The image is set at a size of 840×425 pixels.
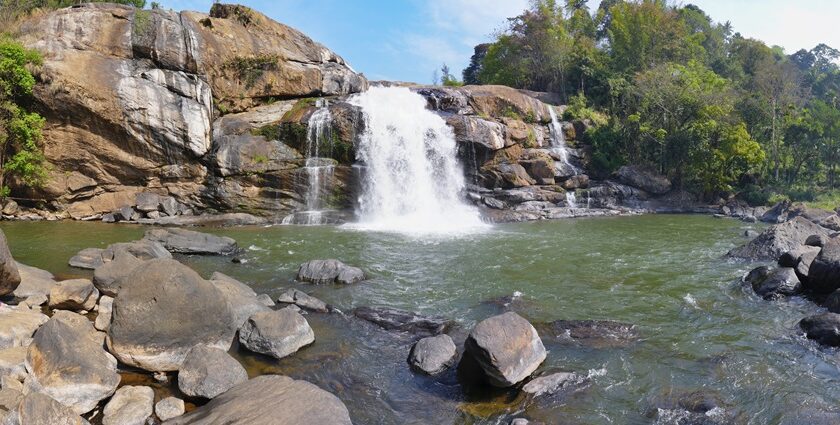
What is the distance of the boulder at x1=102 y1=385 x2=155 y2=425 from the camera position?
609 centimetres

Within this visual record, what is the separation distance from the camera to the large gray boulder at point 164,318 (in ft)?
24.2

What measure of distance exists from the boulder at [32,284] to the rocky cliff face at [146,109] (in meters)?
14.1

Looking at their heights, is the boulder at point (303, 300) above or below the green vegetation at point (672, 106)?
below

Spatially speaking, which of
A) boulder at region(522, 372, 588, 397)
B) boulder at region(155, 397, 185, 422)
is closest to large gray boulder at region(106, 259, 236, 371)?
boulder at region(155, 397, 185, 422)

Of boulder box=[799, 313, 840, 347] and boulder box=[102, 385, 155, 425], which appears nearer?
boulder box=[102, 385, 155, 425]

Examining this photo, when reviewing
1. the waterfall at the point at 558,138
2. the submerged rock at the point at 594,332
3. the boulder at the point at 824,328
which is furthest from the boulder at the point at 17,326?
the waterfall at the point at 558,138

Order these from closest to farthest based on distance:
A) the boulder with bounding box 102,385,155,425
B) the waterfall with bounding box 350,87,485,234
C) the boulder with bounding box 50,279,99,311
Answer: the boulder with bounding box 102,385,155,425, the boulder with bounding box 50,279,99,311, the waterfall with bounding box 350,87,485,234

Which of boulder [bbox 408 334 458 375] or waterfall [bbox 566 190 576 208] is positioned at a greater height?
waterfall [bbox 566 190 576 208]

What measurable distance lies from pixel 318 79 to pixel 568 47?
24.9 meters

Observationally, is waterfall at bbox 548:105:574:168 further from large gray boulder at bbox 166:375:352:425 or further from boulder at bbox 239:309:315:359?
large gray boulder at bbox 166:375:352:425

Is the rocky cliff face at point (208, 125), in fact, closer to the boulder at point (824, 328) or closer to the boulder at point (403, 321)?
the boulder at point (403, 321)

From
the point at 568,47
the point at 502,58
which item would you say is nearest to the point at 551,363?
the point at 568,47

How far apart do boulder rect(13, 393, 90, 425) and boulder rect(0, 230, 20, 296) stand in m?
4.38

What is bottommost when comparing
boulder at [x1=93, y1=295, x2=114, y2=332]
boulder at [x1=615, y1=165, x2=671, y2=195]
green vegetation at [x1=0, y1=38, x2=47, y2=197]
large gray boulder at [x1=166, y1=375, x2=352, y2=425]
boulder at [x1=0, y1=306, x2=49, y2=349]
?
large gray boulder at [x1=166, y1=375, x2=352, y2=425]
